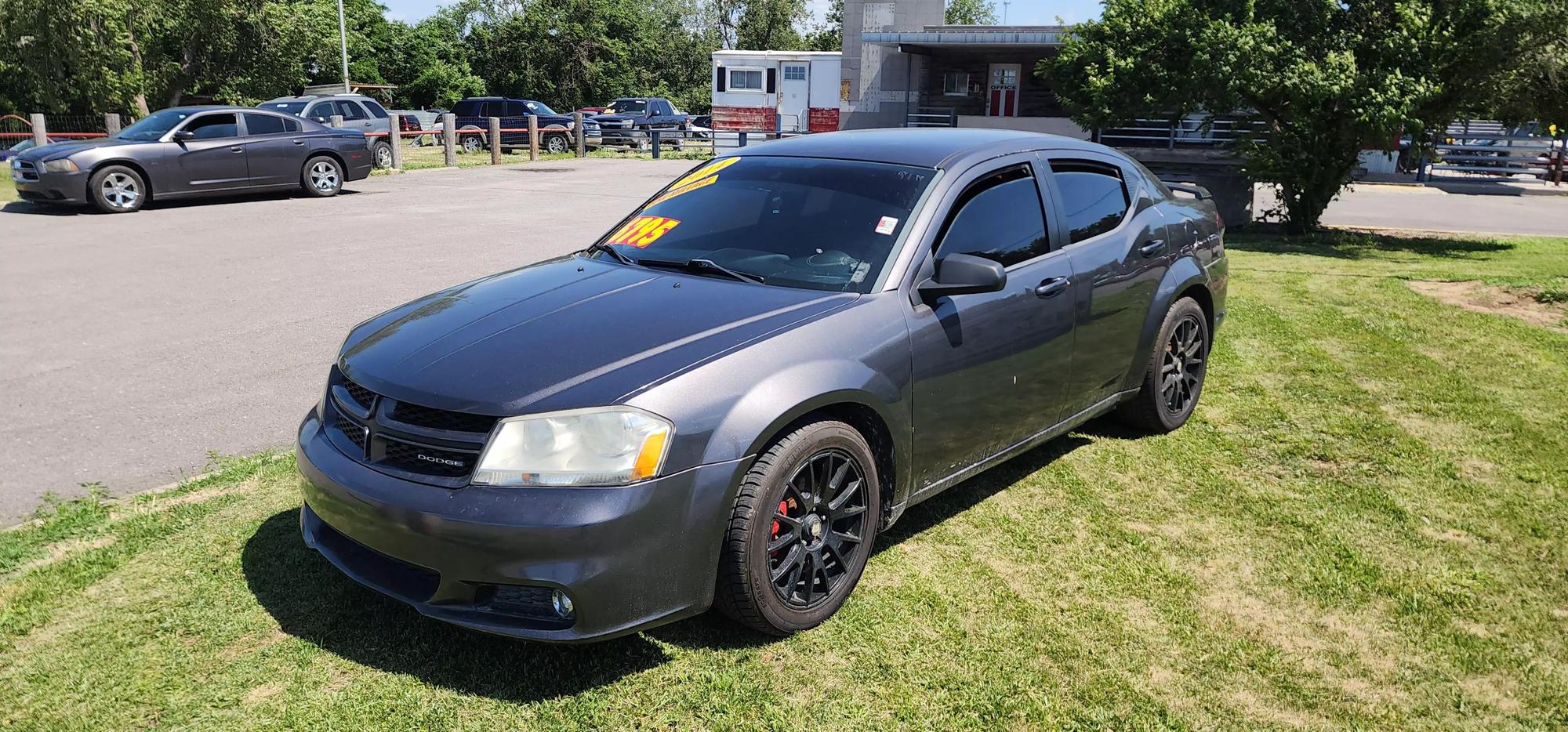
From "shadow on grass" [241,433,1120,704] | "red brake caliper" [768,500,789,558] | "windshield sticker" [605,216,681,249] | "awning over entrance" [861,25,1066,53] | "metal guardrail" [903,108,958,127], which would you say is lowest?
"shadow on grass" [241,433,1120,704]

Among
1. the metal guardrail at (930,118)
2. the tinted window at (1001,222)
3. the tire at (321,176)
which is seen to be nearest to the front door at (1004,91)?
the metal guardrail at (930,118)

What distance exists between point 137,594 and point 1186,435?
4.79 meters

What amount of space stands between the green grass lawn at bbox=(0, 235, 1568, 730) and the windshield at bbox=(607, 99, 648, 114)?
125 feet

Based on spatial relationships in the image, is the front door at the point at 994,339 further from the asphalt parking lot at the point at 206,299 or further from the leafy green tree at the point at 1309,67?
the leafy green tree at the point at 1309,67

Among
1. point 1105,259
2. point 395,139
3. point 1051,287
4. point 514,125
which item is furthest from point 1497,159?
point 1051,287

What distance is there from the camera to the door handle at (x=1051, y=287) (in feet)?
14.1

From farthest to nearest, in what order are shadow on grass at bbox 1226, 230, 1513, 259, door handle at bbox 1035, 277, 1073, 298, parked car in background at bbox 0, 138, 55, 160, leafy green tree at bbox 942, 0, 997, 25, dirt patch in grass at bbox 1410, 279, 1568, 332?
leafy green tree at bbox 942, 0, 997, 25
parked car in background at bbox 0, 138, 55, 160
shadow on grass at bbox 1226, 230, 1513, 259
dirt patch in grass at bbox 1410, 279, 1568, 332
door handle at bbox 1035, 277, 1073, 298

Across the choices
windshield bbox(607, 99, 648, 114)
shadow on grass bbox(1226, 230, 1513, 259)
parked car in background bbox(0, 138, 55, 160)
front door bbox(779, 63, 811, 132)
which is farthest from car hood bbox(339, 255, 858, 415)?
windshield bbox(607, 99, 648, 114)

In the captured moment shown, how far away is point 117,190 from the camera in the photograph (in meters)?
14.8

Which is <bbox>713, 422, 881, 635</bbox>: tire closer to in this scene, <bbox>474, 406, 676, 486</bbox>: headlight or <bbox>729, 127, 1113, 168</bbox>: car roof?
<bbox>474, 406, 676, 486</bbox>: headlight

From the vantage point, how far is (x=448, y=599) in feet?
10.0

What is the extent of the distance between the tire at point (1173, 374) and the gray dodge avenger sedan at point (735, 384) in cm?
24

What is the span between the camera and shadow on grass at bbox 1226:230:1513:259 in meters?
13.7

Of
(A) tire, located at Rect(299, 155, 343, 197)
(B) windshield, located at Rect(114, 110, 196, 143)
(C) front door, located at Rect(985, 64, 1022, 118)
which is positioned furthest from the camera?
(C) front door, located at Rect(985, 64, 1022, 118)
